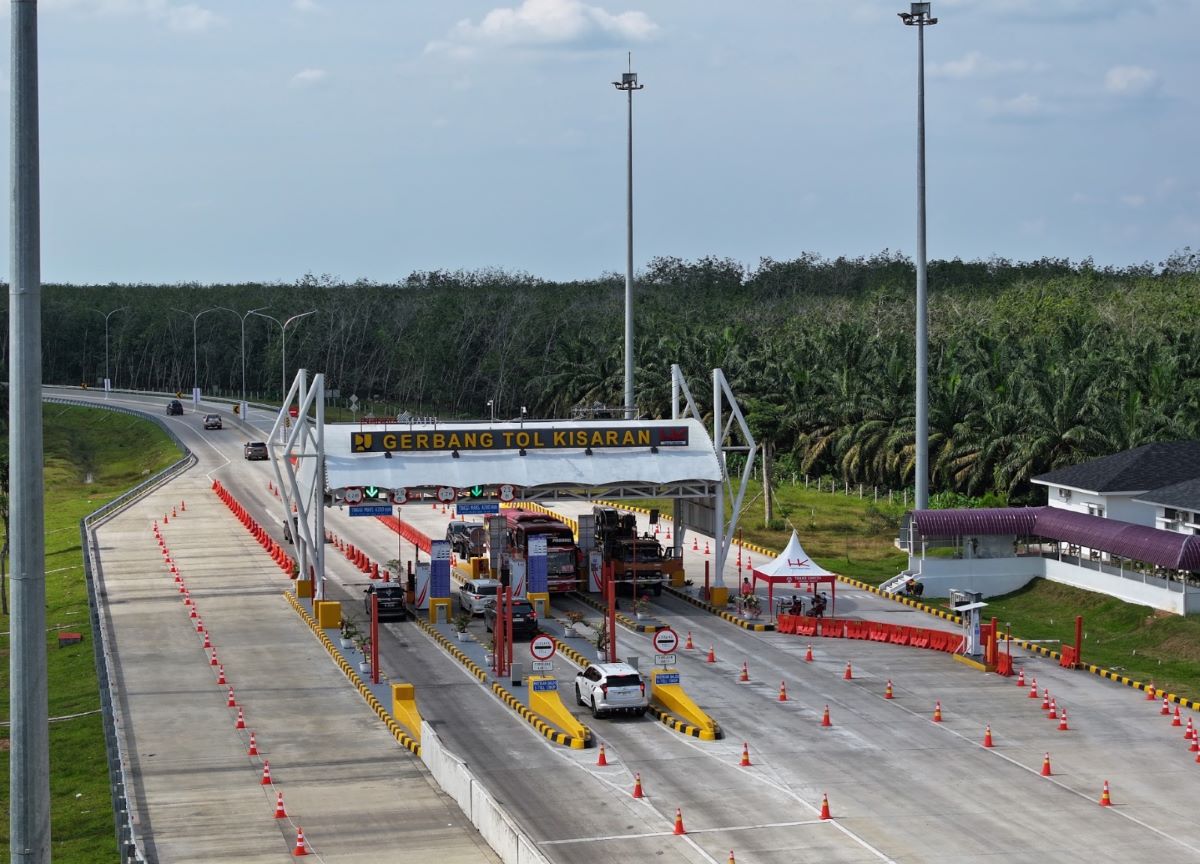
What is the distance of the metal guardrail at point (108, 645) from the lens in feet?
87.8

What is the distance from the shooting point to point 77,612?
5609 centimetres

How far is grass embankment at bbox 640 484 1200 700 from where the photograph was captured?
45.1m

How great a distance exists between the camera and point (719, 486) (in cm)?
5409

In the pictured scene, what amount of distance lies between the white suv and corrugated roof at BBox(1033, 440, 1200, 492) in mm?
24807

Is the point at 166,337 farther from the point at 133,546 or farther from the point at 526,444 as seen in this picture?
the point at 526,444

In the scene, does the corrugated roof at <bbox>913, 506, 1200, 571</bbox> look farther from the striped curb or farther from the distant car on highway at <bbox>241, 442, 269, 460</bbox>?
the distant car on highway at <bbox>241, 442, 269, 460</bbox>

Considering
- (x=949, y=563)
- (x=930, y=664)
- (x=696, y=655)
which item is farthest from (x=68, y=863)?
(x=949, y=563)

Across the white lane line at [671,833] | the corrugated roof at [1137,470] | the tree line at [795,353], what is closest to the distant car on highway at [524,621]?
the white lane line at [671,833]

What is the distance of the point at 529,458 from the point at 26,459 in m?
42.2

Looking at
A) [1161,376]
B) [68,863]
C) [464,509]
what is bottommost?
[68,863]

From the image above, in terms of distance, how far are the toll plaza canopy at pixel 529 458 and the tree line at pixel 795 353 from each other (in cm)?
2049

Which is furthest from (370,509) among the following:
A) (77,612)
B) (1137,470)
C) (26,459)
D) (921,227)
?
(26,459)

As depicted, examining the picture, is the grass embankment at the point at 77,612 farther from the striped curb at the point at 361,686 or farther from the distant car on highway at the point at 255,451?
the distant car on highway at the point at 255,451

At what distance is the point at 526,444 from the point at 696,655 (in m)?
11.6
